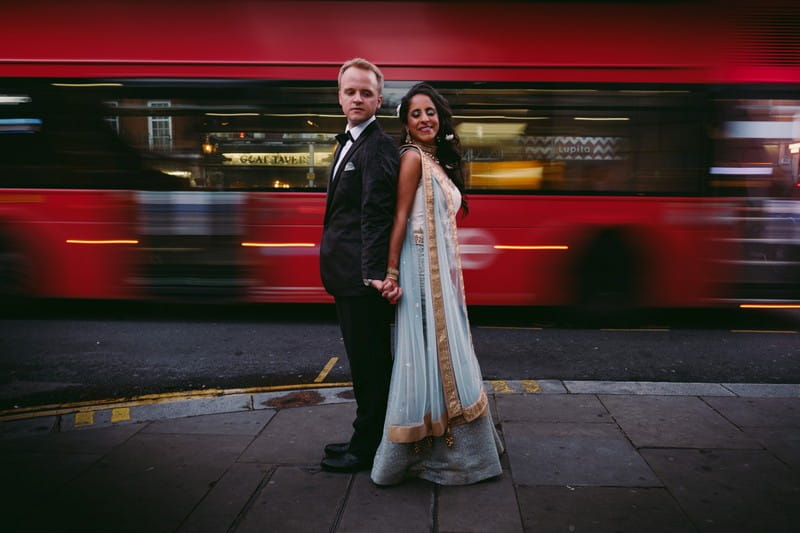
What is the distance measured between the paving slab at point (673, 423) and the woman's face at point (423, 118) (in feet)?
6.89

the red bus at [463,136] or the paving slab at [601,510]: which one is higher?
the red bus at [463,136]

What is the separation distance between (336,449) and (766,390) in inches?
→ 126

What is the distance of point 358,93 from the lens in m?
2.83

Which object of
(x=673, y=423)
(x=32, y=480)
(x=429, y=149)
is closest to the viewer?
(x=429, y=149)

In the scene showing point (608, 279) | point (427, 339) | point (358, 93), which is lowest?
point (608, 279)

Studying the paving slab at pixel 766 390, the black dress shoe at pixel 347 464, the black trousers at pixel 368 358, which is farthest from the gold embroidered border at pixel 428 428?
the paving slab at pixel 766 390

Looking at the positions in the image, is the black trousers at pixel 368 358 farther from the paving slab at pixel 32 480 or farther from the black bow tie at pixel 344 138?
the paving slab at pixel 32 480

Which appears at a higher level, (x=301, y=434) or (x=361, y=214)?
(x=361, y=214)

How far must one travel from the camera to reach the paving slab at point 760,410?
377 cm

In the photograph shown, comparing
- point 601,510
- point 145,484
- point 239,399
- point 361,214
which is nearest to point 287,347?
point 239,399

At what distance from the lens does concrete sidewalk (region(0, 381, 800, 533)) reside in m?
2.64

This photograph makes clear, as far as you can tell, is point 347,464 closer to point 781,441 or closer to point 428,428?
point 428,428

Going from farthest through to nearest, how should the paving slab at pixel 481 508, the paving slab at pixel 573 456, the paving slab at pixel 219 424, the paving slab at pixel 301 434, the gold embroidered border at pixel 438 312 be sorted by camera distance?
the paving slab at pixel 219 424 < the paving slab at pixel 301 434 < the paving slab at pixel 573 456 < the gold embroidered border at pixel 438 312 < the paving slab at pixel 481 508

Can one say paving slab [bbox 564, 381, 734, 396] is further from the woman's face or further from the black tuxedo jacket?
the woman's face
